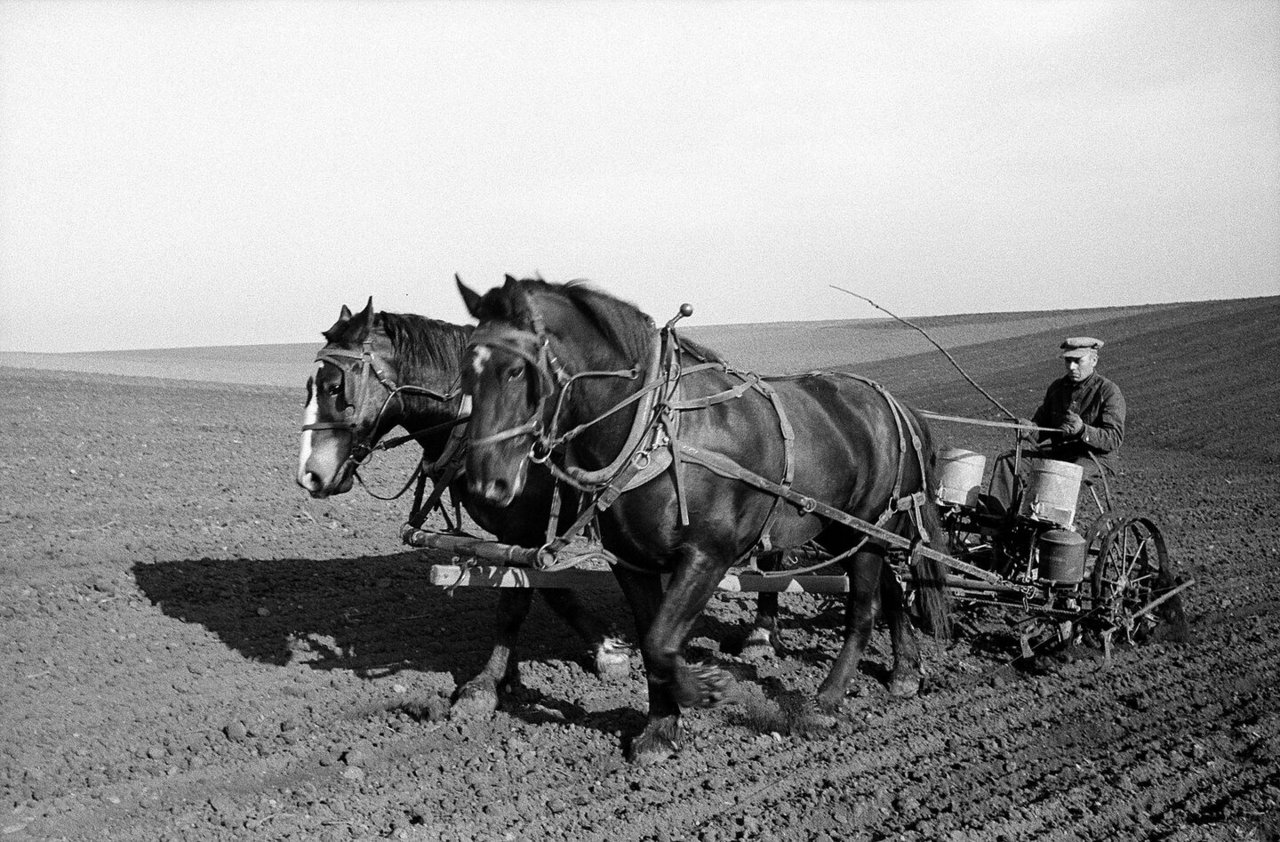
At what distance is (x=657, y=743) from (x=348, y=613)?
11.2 ft

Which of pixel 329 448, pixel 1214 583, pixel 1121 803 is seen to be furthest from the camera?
pixel 1214 583

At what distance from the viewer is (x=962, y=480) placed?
8.00m

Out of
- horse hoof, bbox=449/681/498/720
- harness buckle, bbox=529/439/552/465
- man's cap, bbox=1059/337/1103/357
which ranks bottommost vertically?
horse hoof, bbox=449/681/498/720

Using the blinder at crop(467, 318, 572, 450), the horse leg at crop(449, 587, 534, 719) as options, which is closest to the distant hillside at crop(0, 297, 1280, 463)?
the horse leg at crop(449, 587, 534, 719)

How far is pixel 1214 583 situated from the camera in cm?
955

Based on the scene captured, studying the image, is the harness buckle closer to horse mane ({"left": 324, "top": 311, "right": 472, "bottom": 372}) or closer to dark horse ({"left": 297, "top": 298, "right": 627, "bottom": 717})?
dark horse ({"left": 297, "top": 298, "right": 627, "bottom": 717})

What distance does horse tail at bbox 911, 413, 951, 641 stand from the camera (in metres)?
7.19

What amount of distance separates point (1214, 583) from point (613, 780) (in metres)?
6.57

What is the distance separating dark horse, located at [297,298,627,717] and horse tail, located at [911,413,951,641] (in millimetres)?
2531

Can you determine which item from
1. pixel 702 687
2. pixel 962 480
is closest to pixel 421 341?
pixel 702 687

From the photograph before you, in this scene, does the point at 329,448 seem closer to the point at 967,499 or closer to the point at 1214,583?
the point at 967,499

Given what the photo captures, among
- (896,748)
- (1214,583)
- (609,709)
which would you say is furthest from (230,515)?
(1214,583)

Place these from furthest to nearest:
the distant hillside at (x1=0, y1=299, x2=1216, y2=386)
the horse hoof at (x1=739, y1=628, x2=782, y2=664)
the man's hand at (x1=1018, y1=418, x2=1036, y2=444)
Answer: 1. the distant hillside at (x1=0, y1=299, x2=1216, y2=386)
2. the horse hoof at (x1=739, y1=628, x2=782, y2=664)
3. the man's hand at (x1=1018, y1=418, x2=1036, y2=444)

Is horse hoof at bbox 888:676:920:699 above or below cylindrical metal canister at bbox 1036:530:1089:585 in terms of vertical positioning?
below
